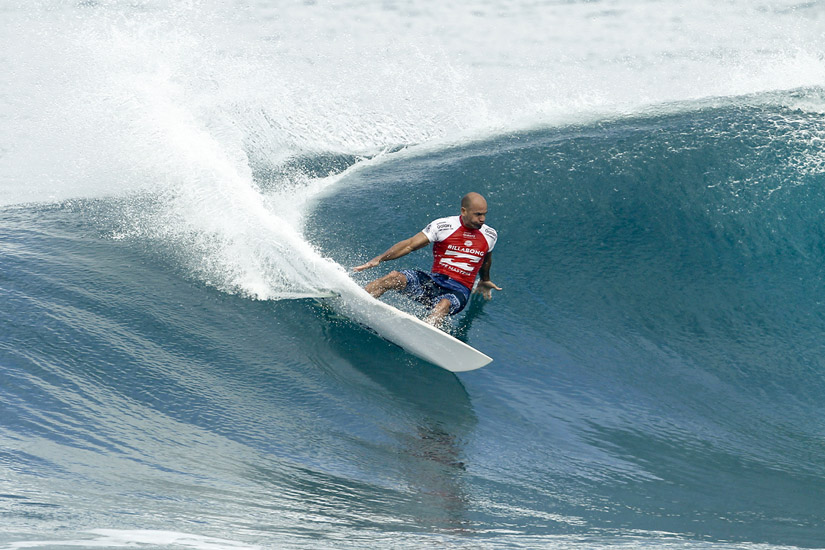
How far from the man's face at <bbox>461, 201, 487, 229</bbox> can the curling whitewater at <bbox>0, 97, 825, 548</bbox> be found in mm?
1008

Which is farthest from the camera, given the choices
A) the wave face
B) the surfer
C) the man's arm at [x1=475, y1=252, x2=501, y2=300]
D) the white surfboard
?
the man's arm at [x1=475, y1=252, x2=501, y2=300]

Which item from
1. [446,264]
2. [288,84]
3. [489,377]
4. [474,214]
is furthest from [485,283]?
[288,84]

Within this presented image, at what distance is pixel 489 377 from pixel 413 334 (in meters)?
0.71

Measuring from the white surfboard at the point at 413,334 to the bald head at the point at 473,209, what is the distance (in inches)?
40.5

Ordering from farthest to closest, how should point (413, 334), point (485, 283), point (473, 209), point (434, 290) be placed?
point (485, 283), point (434, 290), point (473, 209), point (413, 334)

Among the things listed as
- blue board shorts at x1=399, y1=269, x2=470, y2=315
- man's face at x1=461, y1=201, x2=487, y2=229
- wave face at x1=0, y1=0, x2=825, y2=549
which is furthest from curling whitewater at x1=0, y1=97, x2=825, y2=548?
man's face at x1=461, y1=201, x2=487, y2=229

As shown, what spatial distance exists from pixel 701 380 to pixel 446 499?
2.79 metres

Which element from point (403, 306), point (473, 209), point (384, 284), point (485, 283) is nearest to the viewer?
point (473, 209)

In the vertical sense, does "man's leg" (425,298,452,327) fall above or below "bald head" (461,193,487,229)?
below

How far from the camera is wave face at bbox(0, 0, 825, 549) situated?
4168 millimetres

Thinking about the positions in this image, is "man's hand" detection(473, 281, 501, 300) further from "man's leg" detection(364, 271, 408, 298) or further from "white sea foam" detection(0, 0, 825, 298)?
"white sea foam" detection(0, 0, 825, 298)

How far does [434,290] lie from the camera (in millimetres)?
6777

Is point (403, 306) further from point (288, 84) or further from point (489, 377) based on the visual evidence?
point (288, 84)

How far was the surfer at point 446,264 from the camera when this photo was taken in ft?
21.7
